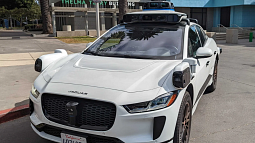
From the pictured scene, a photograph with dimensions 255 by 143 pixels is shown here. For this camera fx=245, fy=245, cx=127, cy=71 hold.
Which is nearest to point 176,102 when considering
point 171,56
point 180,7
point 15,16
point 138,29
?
point 171,56

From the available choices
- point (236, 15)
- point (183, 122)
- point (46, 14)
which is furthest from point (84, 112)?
point (236, 15)

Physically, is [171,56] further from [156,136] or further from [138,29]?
[156,136]

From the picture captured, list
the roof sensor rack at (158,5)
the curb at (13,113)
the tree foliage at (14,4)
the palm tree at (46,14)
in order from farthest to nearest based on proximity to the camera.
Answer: the tree foliage at (14,4) < the palm tree at (46,14) < the roof sensor rack at (158,5) < the curb at (13,113)

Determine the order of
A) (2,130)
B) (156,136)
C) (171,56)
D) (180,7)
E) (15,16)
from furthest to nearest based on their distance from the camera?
(15,16)
(180,7)
(2,130)
(171,56)
(156,136)

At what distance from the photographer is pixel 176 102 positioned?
263 cm

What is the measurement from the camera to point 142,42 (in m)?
3.77

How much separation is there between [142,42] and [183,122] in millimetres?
1413

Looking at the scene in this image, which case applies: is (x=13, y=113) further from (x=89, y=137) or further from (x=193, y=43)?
(x=193, y=43)

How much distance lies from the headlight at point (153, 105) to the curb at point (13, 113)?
2.73 metres

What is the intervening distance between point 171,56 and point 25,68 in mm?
6030

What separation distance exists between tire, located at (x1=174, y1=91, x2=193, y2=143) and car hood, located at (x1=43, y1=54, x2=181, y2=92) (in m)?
0.39

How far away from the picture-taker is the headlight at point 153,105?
7.97 ft

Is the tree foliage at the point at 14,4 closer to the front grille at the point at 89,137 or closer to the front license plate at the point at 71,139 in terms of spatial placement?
the front grille at the point at 89,137

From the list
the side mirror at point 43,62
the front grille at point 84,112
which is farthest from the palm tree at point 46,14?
the front grille at point 84,112
